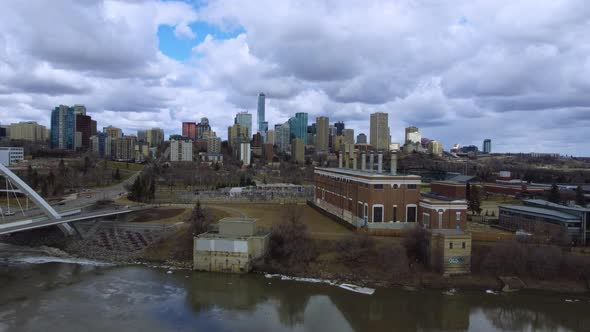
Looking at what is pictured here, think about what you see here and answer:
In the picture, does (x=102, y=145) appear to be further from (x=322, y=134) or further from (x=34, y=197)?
(x=34, y=197)

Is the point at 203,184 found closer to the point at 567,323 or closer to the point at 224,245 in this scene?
the point at 224,245

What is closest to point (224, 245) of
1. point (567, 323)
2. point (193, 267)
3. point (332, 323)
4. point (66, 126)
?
point (193, 267)

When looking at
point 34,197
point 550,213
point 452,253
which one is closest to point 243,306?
point 452,253

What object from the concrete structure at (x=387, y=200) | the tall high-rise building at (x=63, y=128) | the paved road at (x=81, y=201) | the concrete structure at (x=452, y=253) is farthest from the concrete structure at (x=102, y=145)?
the concrete structure at (x=452, y=253)

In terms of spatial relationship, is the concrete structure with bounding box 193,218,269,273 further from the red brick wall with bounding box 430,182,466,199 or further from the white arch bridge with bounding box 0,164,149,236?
the red brick wall with bounding box 430,182,466,199

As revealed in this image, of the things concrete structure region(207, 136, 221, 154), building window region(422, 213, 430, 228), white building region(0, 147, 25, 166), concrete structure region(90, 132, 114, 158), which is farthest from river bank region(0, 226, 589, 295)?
concrete structure region(207, 136, 221, 154)

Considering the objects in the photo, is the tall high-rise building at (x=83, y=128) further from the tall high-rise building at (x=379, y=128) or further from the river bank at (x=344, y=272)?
the river bank at (x=344, y=272)

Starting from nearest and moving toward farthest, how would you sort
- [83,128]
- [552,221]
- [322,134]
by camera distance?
[552,221] → [83,128] → [322,134]
